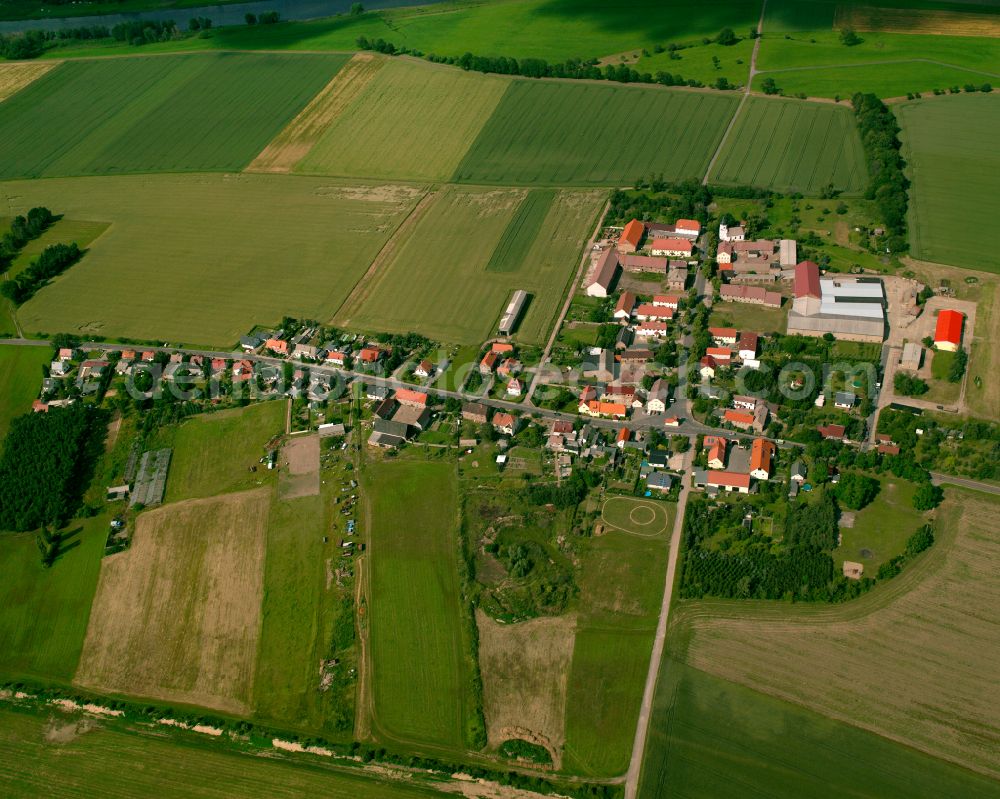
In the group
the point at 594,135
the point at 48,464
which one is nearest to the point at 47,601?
the point at 48,464

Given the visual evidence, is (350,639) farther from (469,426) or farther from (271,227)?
(271,227)

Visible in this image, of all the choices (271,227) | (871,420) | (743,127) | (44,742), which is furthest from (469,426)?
(743,127)

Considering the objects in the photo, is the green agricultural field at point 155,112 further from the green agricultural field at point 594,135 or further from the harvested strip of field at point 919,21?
the harvested strip of field at point 919,21

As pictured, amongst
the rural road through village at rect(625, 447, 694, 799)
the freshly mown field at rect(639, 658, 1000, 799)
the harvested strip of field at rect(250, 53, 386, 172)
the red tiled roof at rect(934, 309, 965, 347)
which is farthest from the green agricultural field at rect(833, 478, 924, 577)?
the harvested strip of field at rect(250, 53, 386, 172)

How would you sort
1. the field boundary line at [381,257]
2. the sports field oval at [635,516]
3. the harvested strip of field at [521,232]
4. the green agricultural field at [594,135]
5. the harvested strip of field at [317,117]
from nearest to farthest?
the sports field oval at [635,516] → the field boundary line at [381,257] → the harvested strip of field at [521,232] → the green agricultural field at [594,135] → the harvested strip of field at [317,117]

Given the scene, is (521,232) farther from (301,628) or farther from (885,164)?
(301,628)

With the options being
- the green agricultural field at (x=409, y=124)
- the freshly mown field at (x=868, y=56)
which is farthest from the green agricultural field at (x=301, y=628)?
the freshly mown field at (x=868, y=56)
